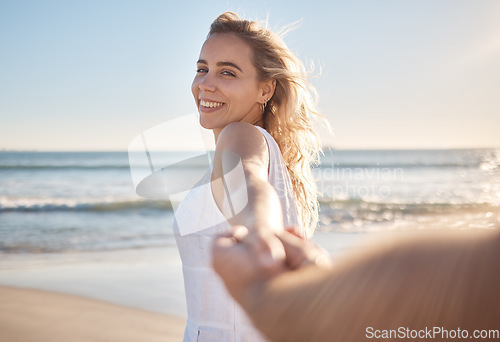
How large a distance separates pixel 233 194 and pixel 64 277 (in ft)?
20.0

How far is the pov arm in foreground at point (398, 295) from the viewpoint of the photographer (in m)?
0.30

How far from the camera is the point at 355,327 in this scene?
321 mm

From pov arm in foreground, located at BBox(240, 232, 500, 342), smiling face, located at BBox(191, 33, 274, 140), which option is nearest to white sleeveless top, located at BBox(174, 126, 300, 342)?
smiling face, located at BBox(191, 33, 274, 140)

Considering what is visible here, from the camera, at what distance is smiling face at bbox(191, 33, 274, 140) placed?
7.47 ft

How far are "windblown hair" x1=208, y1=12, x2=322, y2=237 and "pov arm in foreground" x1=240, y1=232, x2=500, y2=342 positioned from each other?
6.51ft

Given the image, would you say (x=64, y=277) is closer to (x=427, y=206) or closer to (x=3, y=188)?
(x=427, y=206)

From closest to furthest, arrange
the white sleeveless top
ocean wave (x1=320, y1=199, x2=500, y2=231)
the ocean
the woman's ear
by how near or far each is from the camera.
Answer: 1. the white sleeveless top
2. the woman's ear
3. the ocean
4. ocean wave (x1=320, y1=199, x2=500, y2=231)

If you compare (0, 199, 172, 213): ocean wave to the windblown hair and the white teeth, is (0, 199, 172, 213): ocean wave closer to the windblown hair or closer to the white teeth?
the windblown hair

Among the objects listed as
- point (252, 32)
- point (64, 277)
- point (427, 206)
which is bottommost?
point (427, 206)

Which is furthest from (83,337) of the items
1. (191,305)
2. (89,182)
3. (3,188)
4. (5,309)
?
(89,182)

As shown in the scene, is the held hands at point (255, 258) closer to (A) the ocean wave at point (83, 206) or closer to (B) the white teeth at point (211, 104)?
(B) the white teeth at point (211, 104)

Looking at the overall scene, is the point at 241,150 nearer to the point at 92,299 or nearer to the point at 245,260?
the point at 245,260

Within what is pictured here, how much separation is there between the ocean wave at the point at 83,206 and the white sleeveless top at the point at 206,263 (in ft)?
39.5

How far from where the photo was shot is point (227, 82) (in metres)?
2.29
